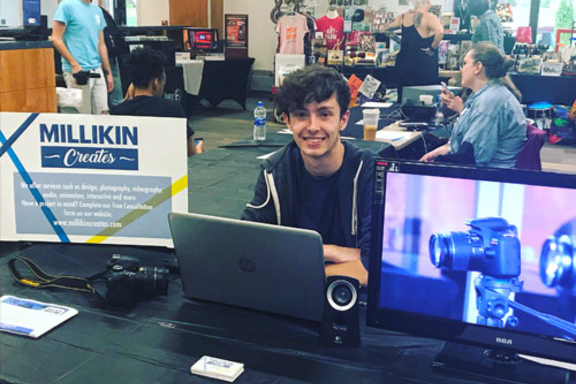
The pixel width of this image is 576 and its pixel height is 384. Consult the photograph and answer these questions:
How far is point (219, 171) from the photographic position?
3172mm

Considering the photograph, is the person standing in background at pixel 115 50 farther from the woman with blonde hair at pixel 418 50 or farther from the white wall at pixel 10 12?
the woman with blonde hair at pixel 418 50

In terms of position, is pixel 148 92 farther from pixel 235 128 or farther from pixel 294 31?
pixel 294 31

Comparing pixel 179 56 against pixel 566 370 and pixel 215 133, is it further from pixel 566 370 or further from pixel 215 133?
pixel 566 370

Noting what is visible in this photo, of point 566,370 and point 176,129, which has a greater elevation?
point 176,129

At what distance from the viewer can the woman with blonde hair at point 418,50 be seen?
6086 mm

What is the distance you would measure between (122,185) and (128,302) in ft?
1.24

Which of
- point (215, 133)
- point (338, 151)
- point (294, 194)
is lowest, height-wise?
point (215, 133)

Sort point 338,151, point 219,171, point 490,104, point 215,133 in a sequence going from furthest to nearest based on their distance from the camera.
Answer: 1. point 215,133
2. point 490,104
3. point 219,171
4. point 338,151

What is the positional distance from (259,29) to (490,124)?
311 inches

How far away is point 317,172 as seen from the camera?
2035mm

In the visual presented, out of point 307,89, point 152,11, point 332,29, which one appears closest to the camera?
point 307,89

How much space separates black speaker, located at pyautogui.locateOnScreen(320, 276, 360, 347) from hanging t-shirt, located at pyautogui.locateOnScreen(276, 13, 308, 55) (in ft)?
24.0

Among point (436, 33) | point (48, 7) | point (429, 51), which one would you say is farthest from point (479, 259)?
point (48, 7)

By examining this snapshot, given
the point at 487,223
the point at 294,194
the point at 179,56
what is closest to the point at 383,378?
the point at 487,223
